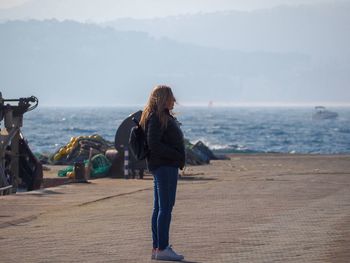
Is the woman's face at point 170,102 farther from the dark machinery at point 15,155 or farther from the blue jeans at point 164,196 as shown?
the dark machinery at point 15,155

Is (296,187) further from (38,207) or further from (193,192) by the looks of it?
(38,207)

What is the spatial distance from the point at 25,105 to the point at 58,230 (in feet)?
32.3

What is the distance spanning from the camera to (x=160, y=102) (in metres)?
12.8

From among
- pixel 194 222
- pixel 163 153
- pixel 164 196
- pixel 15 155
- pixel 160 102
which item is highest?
pixel 160 102

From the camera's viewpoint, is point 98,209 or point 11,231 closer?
point 11,231

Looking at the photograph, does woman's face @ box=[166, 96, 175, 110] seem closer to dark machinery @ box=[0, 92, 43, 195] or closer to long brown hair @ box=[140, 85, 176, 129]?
long brown hair @ box=[140, 85, 176, 129]

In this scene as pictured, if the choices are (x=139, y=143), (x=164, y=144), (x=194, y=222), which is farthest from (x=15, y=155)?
(x=164, y=144)

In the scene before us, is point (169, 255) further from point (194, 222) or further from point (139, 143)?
point (194, 222)

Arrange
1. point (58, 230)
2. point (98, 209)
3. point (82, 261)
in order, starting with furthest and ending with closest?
point (98, 209)
point (58, 230)
point (82, 261)

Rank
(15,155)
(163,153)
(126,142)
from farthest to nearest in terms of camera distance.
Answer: (126,142), (15,155), (163,153)

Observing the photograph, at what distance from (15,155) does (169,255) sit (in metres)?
13.2

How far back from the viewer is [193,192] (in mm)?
22969

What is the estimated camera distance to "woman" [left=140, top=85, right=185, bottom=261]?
12852 millimetres

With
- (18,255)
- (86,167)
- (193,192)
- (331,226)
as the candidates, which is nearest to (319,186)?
(193,192)
